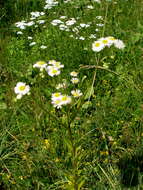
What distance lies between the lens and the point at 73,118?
146 cm

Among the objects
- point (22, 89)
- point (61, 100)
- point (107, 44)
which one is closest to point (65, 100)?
point (61, 100)

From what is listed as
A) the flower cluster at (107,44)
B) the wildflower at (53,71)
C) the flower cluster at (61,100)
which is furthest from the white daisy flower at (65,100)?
the flower cluster at (107,44)

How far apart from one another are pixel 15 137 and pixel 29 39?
1474mm

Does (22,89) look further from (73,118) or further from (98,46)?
(98,46)

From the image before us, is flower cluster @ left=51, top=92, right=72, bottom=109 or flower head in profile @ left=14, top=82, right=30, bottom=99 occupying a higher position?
flower head in profile @ left=14, top=82, right=30, bottom=99

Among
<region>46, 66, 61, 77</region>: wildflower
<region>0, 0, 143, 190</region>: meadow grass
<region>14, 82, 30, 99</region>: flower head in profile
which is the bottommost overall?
<region>0, 0, 143, 190</region>: meadow grass

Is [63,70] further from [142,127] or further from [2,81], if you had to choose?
[142,127]

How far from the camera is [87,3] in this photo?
156 inches

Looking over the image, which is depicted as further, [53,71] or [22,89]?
[53,71]

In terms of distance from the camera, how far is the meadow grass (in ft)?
5.90

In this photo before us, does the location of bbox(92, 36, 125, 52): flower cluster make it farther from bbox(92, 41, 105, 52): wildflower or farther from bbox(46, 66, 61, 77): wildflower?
bbox(46, 66, 61, 77): wildflower

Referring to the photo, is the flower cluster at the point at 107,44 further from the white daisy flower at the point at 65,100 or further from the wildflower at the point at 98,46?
the white daisy flower at the point at 65,100

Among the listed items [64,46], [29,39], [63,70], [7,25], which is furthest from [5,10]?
[63,70]

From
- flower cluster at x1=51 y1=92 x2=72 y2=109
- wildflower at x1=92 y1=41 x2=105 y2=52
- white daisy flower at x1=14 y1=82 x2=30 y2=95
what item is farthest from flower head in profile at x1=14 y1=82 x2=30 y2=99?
wildflower at x1=92 y1=41 x2=105 y2=52
